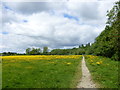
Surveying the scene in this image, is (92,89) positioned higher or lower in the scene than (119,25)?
lower

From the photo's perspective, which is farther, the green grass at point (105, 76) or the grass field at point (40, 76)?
the green grass at point (105, 76)

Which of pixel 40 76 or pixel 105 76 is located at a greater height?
pixel 40 76

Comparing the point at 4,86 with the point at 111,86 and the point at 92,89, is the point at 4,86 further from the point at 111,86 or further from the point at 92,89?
the point at 111,86

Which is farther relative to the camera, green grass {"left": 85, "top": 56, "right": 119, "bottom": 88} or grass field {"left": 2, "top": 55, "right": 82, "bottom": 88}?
green grass {"left": 85, "top": 56, "right": 119, "bottom": 88}

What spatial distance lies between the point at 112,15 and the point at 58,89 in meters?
33.9

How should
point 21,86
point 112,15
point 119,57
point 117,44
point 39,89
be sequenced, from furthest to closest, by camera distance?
point 112,15, point 119,57, point 117,44, point 21,86, point 39,89

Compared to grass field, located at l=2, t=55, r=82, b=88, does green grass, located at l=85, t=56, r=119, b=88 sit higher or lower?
lower

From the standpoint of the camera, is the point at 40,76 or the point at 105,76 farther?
the point at 105,76

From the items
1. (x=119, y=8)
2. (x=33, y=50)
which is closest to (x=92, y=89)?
(x=119, y=8)

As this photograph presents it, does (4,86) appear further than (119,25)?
No

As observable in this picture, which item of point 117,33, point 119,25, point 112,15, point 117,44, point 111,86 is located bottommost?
point 111,86

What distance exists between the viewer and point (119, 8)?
3388 cm

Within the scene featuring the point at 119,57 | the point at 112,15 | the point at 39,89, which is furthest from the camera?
the point at 112,15

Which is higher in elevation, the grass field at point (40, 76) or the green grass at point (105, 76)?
the grass field at point (40, 76)
